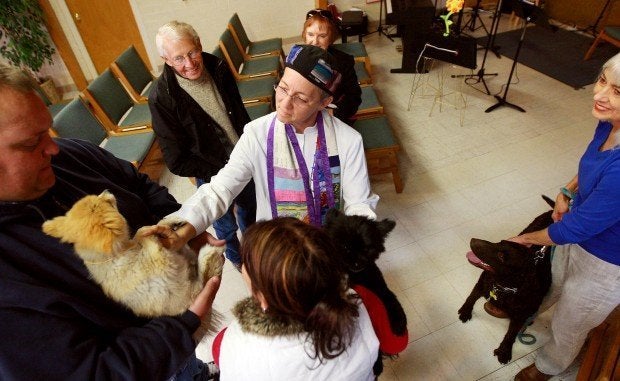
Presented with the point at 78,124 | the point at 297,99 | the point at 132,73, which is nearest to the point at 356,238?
the point at 297,99

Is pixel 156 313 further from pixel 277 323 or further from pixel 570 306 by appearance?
pixel 570 306

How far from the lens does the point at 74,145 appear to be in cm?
Answer: 114

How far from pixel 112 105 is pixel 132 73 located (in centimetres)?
63

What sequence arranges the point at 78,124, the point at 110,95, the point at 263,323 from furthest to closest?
the point at 110,95 < the point at 78,124 < the point at 263,323

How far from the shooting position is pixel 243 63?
470 centimetres

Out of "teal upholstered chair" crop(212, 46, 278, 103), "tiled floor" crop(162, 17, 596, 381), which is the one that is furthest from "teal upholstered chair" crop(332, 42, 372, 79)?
"teal upholstered chair" crop(212, 46, 278, 103)

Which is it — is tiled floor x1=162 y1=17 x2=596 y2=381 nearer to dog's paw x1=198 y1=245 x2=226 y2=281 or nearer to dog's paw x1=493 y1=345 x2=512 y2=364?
dog's paw x1=493 y1=345 x2=512 y2=364

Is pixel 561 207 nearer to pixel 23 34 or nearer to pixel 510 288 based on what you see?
pixel 510 288

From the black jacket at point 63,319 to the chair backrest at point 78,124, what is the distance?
2189 mm

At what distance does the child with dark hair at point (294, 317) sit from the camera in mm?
834

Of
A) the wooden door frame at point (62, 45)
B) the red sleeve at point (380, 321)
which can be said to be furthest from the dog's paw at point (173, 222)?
the wooden door frame at point (62, 45)

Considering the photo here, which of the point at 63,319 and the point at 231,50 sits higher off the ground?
the point at 63,319

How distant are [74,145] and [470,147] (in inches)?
146

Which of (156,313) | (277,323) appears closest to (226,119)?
(156,313)
